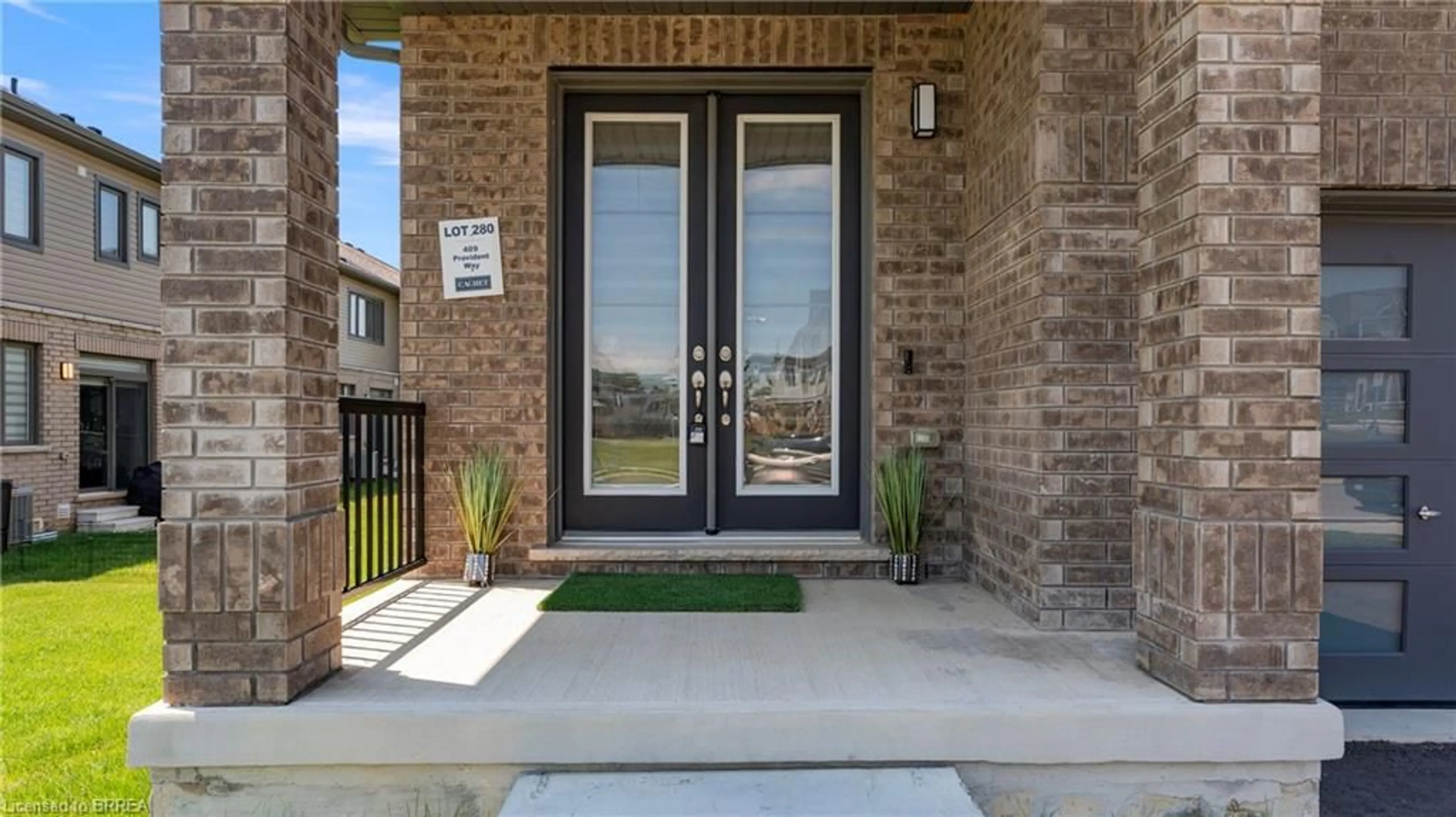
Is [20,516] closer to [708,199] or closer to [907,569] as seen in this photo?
[708,199]

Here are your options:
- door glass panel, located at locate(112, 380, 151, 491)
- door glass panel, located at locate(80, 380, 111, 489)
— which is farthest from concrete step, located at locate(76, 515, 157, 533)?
door glass panel, located at locate(112, 380, 151, 491)

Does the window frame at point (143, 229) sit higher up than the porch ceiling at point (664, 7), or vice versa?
the window frame at point (143, 229)

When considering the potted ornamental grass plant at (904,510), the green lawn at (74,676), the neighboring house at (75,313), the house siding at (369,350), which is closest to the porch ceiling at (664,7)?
the potted ornamental grass plant at (904,510)

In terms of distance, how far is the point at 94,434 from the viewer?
1077 centimetres

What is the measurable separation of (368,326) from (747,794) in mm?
18251

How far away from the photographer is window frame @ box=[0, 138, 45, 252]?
9492mm

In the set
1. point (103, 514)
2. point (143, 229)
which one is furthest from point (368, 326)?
point (103, 514)

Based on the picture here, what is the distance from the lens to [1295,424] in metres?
2.39

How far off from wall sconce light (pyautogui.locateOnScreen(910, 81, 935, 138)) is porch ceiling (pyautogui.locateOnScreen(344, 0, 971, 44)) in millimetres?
387

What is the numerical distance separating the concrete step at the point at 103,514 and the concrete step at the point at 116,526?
0.02m

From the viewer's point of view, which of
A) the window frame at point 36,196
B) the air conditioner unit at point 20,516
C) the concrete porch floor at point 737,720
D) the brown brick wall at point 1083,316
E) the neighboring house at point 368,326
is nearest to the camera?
the concrete porch floor at point 737,720

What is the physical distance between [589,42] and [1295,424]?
3472 millimetres

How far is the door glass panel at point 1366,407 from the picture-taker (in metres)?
3.32

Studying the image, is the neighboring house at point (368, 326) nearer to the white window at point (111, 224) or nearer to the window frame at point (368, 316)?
the window frame at point (368, 316)
